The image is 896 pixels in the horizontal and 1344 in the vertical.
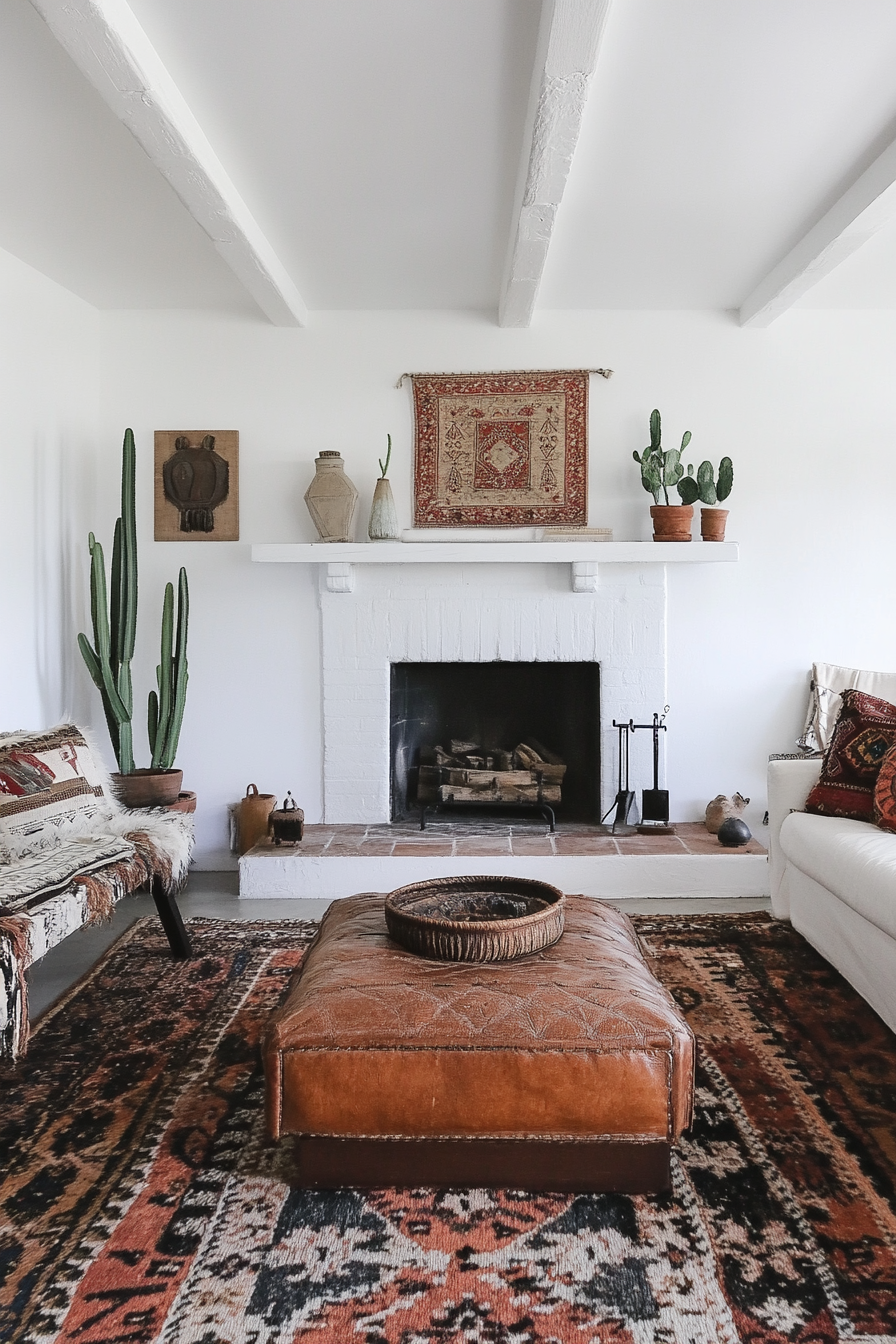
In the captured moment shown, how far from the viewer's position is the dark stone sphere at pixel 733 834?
4.00m

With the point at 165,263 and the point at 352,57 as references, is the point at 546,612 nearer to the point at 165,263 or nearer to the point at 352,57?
the point at 165,263

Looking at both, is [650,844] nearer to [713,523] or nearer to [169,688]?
[713,523]

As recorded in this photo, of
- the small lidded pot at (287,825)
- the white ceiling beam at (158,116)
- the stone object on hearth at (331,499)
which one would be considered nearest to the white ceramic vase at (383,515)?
the stone object on hearth at (331,499)

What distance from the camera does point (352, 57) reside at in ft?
7.59

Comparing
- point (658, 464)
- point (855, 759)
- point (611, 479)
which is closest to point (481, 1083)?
point (855, 759)

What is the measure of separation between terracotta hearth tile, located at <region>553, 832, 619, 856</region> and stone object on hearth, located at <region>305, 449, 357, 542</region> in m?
1.60

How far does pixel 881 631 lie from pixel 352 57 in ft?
10.6

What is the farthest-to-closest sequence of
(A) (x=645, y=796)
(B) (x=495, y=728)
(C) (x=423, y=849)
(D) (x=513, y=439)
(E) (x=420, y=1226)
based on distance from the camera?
(B) (x=495, y=728) → (D) (x=513, y=439) → (A) (x=645, y=796) → (C) (x=423, y=849) → (E) (x=420, y=1226)

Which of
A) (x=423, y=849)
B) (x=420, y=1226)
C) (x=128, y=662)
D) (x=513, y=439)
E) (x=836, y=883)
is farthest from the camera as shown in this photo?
(x=513, y=439)

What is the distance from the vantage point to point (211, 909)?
377 centimetres

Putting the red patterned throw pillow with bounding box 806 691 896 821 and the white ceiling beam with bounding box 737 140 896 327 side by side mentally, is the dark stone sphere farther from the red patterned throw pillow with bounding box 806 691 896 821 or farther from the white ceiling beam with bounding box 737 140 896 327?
the white ceiling beam with bounding box 737 140 896 327

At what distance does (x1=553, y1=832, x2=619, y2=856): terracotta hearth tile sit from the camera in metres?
3.96

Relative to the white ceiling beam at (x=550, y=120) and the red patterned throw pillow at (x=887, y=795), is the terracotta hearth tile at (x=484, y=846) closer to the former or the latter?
the red patterned throw pillow at (x=887, y=795)

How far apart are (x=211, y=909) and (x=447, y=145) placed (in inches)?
109
